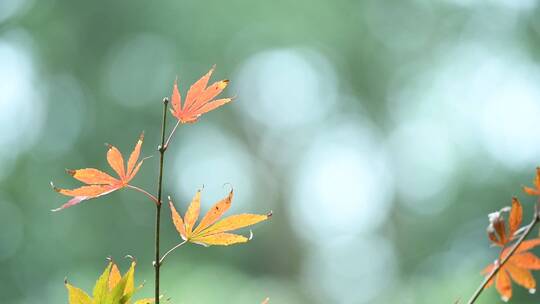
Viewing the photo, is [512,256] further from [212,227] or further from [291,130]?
[291,130]

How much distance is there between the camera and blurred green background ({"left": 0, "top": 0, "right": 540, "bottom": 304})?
4.44m

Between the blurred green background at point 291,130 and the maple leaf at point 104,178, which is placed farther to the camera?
the blurred green background at point 291,130

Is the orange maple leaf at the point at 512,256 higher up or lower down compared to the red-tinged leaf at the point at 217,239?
lower down

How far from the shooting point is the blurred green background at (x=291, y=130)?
4.44m

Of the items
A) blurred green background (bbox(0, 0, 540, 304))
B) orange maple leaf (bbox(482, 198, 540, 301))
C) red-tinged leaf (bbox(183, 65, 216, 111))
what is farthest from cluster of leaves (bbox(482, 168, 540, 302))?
blurred green background (bbox(0, 0, 540, 304))

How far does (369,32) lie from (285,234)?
5.54ft

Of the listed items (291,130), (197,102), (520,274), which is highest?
(291,130)

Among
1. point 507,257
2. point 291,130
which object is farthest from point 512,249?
point 291,130

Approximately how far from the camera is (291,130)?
5113 mm

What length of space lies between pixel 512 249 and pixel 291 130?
16.0 ft

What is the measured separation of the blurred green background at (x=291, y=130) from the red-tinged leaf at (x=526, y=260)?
3.77 meters

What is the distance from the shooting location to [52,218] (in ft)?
14.7

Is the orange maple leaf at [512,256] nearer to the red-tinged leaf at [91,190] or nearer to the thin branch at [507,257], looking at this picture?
the thin branch at [507,257]

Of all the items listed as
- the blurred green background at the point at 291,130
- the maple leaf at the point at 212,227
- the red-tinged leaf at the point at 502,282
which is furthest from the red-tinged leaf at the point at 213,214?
the blurred green background at the point at 291,130
